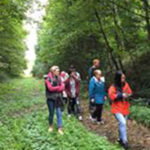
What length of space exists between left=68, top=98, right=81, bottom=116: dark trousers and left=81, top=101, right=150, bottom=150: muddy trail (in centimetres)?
41

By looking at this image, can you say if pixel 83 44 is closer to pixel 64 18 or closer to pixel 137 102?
pixel 64 18

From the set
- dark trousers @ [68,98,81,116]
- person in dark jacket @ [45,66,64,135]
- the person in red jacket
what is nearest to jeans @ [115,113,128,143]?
the person in red jacket

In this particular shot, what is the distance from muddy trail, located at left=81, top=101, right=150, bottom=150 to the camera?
7173 mm

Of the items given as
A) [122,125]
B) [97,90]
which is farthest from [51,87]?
[97,90]

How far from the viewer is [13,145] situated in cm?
631

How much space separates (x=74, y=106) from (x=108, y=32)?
597 cm

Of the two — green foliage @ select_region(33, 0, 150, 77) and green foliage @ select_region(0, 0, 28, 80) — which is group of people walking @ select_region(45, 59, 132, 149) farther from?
green foliage @ select_region(33, 0, 150, 77)

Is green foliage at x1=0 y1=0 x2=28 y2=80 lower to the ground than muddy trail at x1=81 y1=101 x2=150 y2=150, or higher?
higher

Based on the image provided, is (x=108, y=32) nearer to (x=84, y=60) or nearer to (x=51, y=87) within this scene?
(x=84, y=60)

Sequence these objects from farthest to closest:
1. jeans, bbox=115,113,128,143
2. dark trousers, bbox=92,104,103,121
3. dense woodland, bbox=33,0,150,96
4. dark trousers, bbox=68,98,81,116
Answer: dense woodland, bbox=33,0,150,96 → dark trousers, bbox=68,98,81,116 → dark trousers, bbox=92,104,103,121 → jeans, bbox=115,113,128,143

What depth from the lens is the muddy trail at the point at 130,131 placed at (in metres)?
7.17

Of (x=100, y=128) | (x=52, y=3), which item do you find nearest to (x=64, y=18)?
(x=52, y=3)

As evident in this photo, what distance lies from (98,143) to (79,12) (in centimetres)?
934

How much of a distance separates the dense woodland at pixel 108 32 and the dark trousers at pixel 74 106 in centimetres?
417
